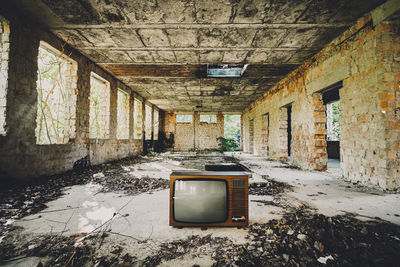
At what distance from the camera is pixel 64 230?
62.1 inches

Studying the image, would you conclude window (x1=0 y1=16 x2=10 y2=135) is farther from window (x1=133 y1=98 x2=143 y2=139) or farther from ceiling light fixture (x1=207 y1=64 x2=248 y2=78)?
window (x1=133 y1=98 x2=143 y2=139)

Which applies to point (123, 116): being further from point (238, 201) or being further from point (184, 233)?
point (238, 201)

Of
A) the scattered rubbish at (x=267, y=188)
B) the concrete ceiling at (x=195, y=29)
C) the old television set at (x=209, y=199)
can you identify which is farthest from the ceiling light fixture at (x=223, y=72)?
the old television set at (x=209, y=199)

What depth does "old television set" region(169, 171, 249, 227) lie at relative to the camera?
1.46m

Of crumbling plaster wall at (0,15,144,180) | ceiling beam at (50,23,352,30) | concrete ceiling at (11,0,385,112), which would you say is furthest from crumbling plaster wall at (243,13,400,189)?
crumbling plaster wall at (0,15,144,180)

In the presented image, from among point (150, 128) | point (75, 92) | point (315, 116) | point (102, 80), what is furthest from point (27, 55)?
point (150, 128)

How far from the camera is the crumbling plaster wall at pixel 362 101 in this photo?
2668 mm

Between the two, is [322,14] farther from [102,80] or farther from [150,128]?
[150,128]

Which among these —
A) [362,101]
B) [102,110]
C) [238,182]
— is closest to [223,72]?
[362,101]

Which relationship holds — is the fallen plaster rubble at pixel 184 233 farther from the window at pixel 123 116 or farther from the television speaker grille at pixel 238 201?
the window at pixel 123 116

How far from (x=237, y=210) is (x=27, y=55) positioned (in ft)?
13.9

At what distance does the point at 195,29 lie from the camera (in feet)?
10.8

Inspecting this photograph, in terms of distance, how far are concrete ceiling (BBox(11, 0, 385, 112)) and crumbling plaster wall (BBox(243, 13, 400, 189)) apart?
1.26 ft

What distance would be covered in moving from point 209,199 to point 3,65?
379 cm
